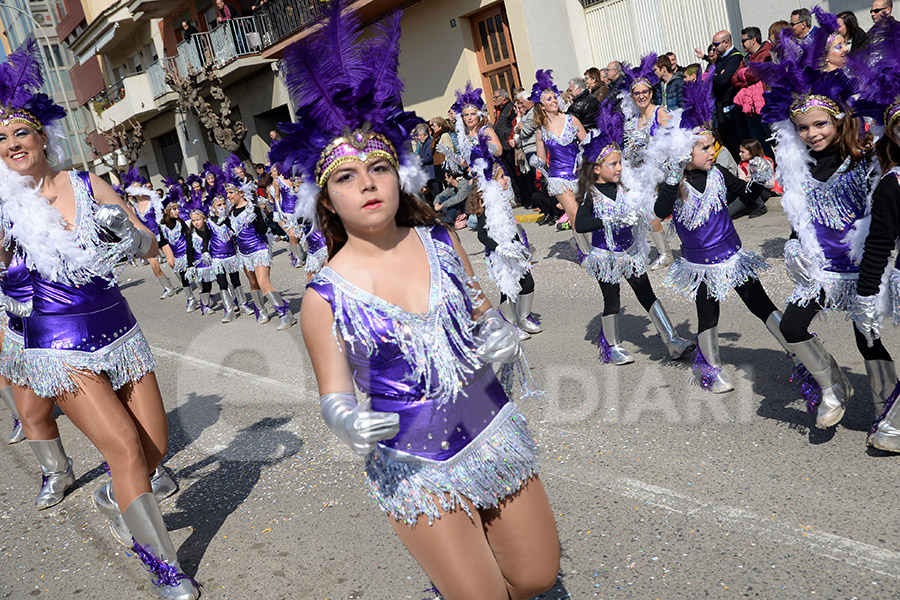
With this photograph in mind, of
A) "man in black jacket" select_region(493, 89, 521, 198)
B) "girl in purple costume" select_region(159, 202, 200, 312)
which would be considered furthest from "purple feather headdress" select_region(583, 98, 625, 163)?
"girl in purple costume" select_region(159, 202, 200, 312)

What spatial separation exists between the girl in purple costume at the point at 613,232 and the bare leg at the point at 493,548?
352 cm

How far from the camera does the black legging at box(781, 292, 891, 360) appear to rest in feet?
13.7

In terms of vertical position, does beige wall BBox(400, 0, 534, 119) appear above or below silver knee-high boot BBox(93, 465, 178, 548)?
above

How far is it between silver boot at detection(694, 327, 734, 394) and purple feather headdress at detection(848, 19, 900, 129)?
69.5 inches

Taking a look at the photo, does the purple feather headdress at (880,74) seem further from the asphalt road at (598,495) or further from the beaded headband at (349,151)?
the beaded headband at (349,151)

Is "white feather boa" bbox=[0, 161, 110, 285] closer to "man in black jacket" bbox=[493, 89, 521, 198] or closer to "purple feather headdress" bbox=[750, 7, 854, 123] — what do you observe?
"purple feather headdress" bbox=[750, 7, 854, 123]

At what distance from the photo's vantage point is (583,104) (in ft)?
39.4

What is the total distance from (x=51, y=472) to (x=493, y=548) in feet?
13.2

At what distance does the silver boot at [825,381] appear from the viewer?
4.18 metres

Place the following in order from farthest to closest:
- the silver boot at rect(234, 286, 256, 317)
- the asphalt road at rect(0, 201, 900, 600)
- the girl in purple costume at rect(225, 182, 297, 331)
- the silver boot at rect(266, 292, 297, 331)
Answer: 1. the silver boot at rect(234, 286, 256, 317)
2. the girl in purple costume at rect(225, 182, 297, 331)
3. the silver boot at rect(266, 292, 297, 331)
4. the asphalt road at rect(0, 201, 900, 600)

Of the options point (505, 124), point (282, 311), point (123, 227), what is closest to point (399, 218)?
point (123, 227)

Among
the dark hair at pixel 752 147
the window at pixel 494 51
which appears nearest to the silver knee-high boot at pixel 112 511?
the dark hair at pixel 752 147

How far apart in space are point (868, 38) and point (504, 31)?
1357cm

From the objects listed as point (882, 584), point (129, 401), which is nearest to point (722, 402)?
point (882, 584)
